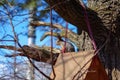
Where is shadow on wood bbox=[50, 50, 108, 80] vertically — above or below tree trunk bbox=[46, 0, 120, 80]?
below

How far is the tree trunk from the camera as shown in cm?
170

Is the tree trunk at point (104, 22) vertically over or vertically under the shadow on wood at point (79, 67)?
over

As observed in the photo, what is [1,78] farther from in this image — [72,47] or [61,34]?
[61,34]

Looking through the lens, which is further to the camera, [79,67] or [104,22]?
[104,22]

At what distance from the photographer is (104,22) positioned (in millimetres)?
1809

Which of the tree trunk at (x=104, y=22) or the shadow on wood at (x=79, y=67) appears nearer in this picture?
the shadow on wood at (x=79, y=67)

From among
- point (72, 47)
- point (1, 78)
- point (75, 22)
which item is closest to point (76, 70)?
point (1, 78)

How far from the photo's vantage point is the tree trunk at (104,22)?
5.57 ft

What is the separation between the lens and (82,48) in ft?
6.70

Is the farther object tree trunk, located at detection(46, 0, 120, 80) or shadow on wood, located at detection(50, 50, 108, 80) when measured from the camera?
tree trunk, located at detection(46, 0, 120, 80)

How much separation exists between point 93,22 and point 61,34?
32.4 inches

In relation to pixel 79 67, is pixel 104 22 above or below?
above

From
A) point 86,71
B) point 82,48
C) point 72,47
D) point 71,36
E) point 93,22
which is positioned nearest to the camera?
point 86,71

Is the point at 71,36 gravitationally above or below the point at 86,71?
above
